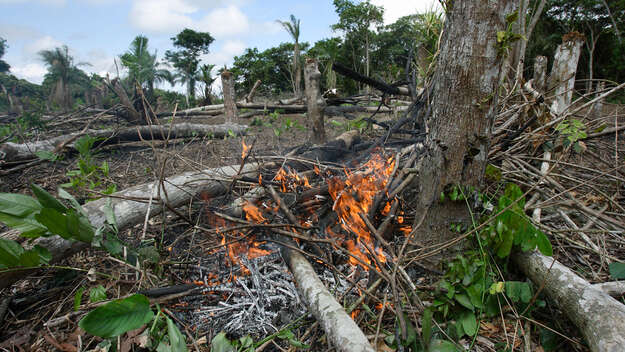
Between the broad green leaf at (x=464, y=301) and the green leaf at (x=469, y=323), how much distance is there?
2.4 inches

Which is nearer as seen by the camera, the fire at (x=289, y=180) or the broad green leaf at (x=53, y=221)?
the broad green leaf at (x=53, y=221)

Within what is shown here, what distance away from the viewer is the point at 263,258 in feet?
6.97

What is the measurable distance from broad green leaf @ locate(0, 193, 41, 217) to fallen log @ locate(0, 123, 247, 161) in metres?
1.21

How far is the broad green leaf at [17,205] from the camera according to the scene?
5.01 feet

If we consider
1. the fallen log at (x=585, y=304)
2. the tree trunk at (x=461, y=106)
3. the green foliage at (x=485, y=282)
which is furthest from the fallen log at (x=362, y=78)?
the fallen log at (x=585, y=304)

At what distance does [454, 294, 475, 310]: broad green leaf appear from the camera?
1.41 meters

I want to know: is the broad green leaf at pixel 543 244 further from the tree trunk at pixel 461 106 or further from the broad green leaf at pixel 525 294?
the tree trunk at pixel 461 106

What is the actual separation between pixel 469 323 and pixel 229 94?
7009 mm

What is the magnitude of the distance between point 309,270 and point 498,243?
3.68ft

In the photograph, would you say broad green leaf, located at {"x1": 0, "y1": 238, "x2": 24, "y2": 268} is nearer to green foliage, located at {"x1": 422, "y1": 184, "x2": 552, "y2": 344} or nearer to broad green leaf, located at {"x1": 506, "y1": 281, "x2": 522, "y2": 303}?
green foliage, located at {"x1": 422, "y1": 184, "x2": 552, "y2": 344}

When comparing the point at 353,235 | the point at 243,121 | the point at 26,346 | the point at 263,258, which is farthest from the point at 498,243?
the point at 243,121

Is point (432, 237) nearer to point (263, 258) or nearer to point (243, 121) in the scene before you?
point (263, 258)

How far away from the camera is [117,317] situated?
120 centimetres

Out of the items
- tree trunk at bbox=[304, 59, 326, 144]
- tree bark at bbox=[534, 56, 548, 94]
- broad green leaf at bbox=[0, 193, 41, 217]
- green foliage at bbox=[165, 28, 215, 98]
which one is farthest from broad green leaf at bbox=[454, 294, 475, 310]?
green foliage at bbox=[165, 28, 215, 98]
